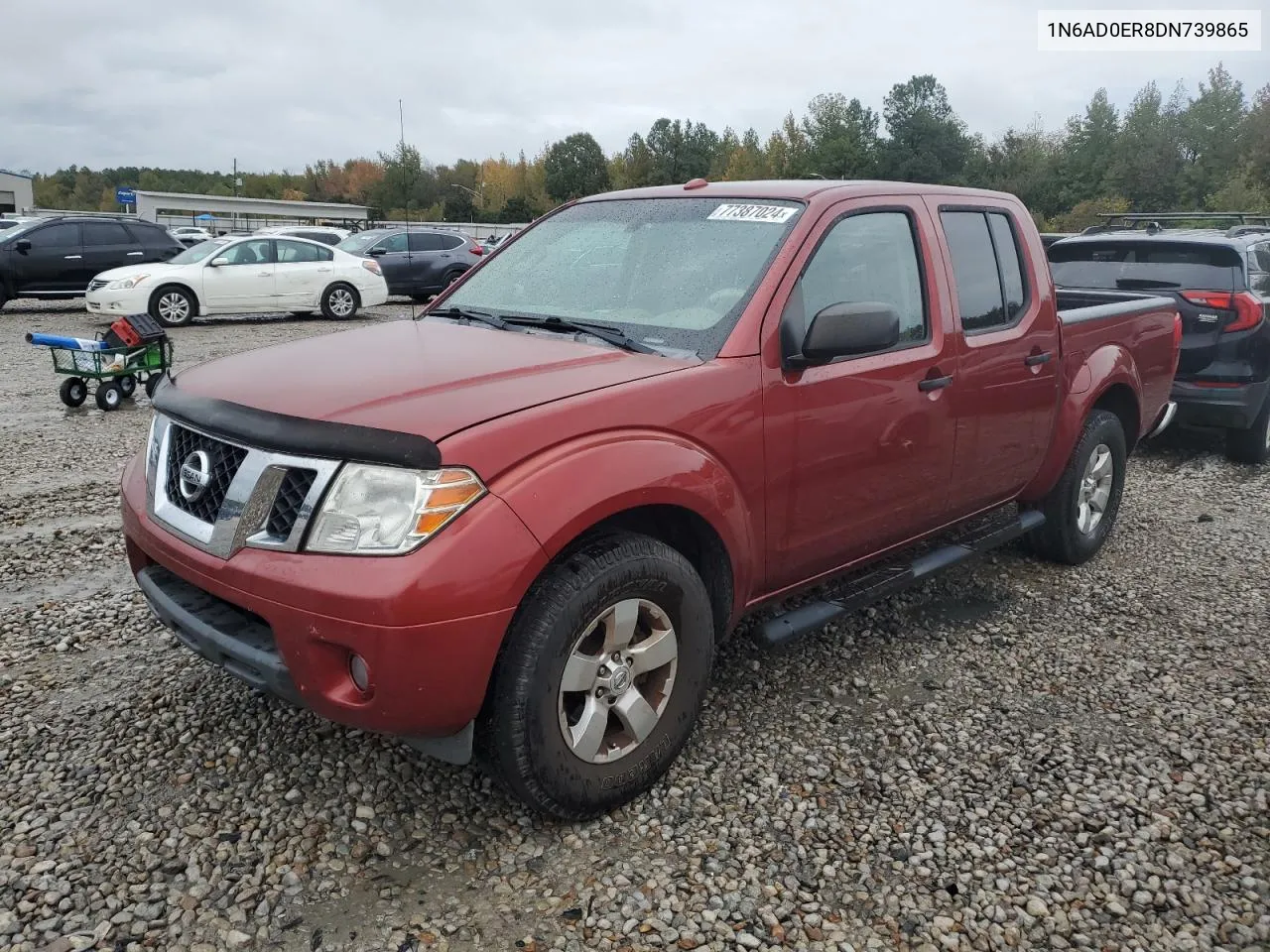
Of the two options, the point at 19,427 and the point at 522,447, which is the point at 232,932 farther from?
the point at 19,427

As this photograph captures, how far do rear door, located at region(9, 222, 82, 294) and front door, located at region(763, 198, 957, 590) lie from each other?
53.5 feet

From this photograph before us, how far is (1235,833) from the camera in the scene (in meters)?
2.96

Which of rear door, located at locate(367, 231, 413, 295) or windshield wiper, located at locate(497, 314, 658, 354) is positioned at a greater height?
rear door, located at locate(367, 231, 413, 295)

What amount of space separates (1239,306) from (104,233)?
649 inches

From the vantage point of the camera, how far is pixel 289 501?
101 inches

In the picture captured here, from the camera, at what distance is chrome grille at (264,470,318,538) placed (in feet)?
8.33

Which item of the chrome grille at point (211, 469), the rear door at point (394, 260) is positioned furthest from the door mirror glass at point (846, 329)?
the rear door at point (394, 260)

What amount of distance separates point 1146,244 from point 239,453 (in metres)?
7.28

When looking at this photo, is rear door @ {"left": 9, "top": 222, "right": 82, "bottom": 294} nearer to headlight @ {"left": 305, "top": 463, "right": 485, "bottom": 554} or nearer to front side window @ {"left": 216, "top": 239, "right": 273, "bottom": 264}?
front side window @ {"left": 216, "top": 239, "right": 273, "bottom": 264}

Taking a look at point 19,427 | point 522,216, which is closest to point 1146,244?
point 19,427

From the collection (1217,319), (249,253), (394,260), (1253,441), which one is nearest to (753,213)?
(1217,319)

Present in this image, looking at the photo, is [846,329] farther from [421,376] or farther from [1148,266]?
[1148,266]

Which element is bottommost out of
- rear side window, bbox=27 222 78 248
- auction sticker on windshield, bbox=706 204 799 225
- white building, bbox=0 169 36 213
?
auction sticker on windshield, bbox=706 204 799 225

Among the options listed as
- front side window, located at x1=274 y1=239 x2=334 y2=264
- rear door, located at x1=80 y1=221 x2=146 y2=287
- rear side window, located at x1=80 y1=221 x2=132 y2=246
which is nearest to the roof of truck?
front side window, located at x1=274 y1=239 x2=334 y2=264
